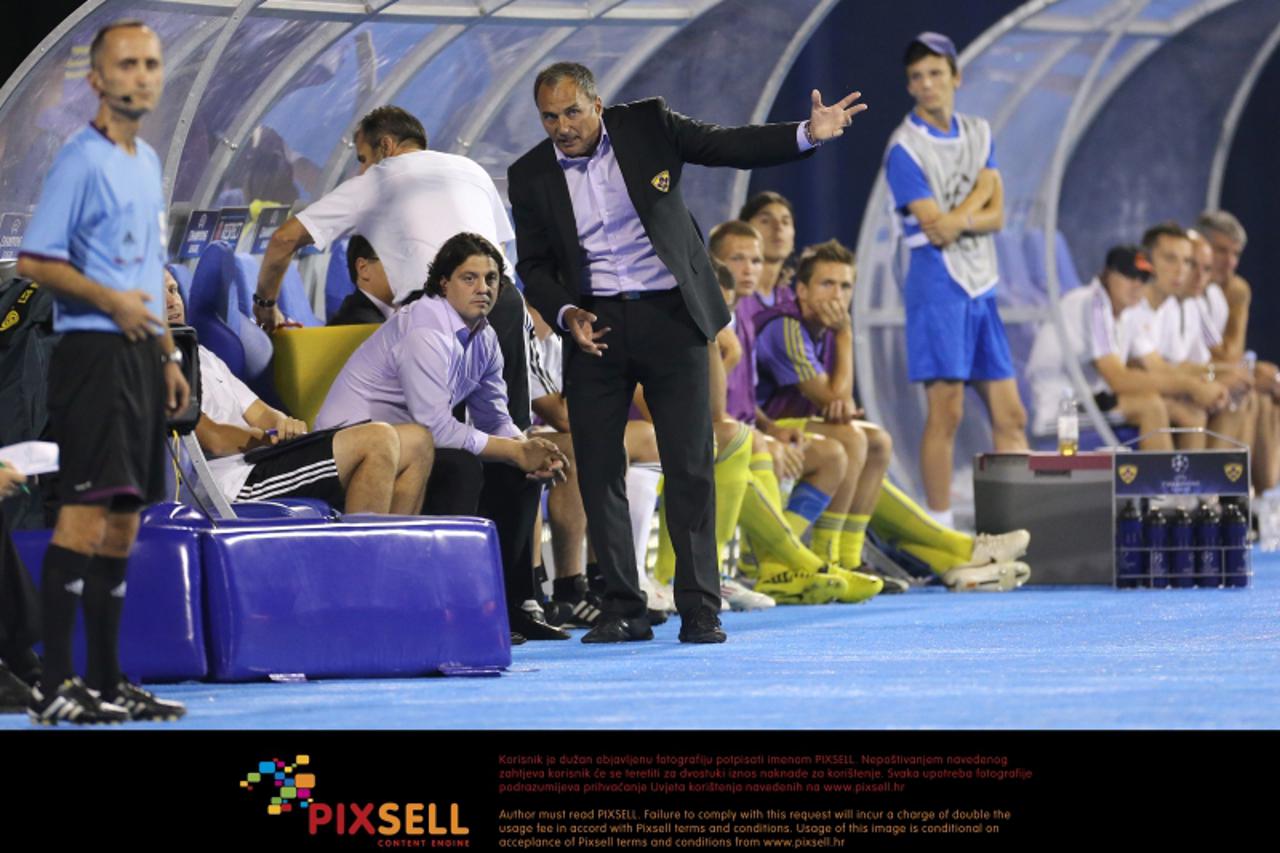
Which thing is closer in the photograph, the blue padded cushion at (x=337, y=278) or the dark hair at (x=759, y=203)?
the blue padded cushion at (x=337, y=278)

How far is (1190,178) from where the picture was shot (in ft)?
50.2

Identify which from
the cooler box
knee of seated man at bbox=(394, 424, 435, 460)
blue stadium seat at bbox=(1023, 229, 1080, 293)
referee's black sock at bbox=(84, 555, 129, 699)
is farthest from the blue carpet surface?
blue stadium seat at bbox=(1023, 229, 1080, 293)

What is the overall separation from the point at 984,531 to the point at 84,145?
253 inches

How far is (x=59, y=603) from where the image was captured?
483 centimetres

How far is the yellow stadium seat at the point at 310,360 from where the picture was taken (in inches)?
300

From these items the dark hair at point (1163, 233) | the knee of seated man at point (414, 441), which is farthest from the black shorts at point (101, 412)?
the dark hair at point (1163, 233)

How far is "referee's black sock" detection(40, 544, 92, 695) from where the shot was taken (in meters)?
4.81

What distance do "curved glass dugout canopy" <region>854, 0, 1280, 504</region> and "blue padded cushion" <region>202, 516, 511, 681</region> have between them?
661cm

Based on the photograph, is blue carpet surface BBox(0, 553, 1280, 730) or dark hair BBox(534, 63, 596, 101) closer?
blue carpet surface BBox(0, 553, 1280, 730)

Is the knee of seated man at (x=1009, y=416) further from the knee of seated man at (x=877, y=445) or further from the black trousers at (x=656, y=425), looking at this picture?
the black trousers at (x=656, y=425)

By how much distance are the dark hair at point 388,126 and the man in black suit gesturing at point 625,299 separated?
0.92m

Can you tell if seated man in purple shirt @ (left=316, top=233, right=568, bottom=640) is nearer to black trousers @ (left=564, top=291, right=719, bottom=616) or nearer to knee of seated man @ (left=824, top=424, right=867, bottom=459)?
black trousers @ (left=564, top=291, right=719, bottom=616)
